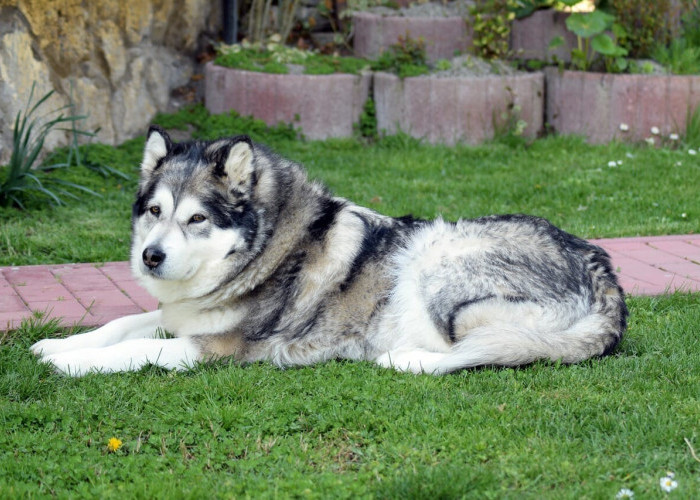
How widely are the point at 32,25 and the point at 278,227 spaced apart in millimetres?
4680

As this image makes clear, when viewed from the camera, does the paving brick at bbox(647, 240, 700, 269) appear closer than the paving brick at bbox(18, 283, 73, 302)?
No

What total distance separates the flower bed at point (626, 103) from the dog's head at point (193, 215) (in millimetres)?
5827

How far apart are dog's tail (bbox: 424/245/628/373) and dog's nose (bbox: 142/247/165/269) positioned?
1298 mm

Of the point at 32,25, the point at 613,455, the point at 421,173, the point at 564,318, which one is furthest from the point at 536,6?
the point at 613,455

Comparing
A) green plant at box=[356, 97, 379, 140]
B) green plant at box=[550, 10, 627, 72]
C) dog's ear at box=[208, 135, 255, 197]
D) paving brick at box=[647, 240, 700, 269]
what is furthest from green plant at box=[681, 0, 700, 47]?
dog's ear at box=[208, 135, 255, 197]

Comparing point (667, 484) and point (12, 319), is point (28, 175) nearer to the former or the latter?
point (12, 319)

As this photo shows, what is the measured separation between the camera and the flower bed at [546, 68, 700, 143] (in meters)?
8.97

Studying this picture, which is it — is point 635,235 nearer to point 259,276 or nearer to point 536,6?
point 259,276

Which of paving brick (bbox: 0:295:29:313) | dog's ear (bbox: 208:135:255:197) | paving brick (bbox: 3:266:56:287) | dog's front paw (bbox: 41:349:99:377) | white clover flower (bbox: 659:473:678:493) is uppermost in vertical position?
dog's ear (bbox: 208:135:255:197)

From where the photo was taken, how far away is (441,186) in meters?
7.80

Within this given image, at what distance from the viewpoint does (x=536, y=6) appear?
9922mm

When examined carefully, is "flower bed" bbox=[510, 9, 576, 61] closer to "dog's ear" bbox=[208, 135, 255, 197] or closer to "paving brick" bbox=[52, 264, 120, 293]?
"paving brick" bbox=[52, 264, 120, 293]

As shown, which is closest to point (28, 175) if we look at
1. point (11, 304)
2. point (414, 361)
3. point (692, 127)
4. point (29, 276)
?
point (29, 276)

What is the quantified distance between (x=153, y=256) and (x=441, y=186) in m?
4.26
